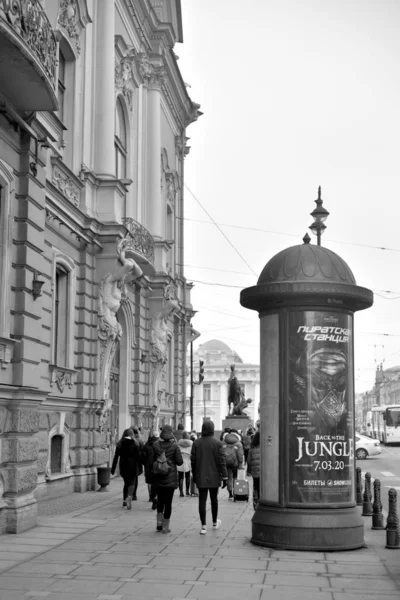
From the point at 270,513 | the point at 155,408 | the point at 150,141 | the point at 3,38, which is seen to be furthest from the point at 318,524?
the point at 150,141

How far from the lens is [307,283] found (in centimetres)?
1185

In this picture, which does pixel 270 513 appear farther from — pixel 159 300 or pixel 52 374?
pixel 159 300

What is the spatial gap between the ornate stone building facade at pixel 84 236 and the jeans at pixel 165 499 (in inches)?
79.8

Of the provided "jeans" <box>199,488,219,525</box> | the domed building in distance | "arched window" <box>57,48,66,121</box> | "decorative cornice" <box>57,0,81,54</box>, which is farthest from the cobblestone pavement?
the domed building in distance

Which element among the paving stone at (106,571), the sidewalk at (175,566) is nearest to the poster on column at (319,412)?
the sidewalk at (175,566)

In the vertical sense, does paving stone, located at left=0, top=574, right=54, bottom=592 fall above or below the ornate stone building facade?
below

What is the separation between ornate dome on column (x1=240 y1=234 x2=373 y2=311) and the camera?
11.9 metres

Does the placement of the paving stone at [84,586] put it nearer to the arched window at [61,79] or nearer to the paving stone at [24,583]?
the paving stone at [24,583]

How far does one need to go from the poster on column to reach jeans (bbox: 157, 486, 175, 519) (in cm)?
228

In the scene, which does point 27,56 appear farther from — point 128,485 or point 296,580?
point 128,485

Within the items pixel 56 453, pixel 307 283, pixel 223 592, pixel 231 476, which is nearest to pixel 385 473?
pixel 231 476

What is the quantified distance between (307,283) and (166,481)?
376 cm

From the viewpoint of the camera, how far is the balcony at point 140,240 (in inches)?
1002

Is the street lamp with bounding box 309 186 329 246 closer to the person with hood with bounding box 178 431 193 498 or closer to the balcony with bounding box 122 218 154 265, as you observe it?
the person with hood with bounding box 178 431 193 498
